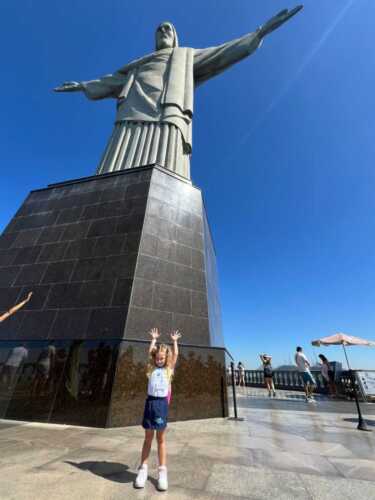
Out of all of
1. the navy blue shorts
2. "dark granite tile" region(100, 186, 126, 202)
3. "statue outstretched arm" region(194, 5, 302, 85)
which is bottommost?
the navy blue shorts

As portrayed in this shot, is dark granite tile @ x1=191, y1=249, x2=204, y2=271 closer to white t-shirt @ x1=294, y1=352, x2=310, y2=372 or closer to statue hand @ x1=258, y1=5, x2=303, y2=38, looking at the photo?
white t-shirt @ x1=294, y1=352, x2=310, y2=372

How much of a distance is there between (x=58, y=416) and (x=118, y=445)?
2.30 metres

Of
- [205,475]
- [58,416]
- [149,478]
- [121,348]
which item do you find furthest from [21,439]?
[205,475]

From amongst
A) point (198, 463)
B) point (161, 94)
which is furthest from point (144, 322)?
point (161, 94)

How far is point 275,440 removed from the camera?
4539 mm

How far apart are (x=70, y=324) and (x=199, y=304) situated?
12.1 feet

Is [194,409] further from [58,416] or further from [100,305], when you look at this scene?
[100,305]

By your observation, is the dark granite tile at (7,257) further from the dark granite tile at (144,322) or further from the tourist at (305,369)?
the tourist at (305,369)

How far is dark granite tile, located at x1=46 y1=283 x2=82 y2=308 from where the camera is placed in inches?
282

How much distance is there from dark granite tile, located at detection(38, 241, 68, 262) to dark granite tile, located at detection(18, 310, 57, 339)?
6.42ft

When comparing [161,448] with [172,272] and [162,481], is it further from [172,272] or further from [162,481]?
[172,272]

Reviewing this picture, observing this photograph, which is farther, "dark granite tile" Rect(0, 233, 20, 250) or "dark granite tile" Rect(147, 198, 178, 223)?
"dark granite tile" Rect(0, 233, 20, 250)

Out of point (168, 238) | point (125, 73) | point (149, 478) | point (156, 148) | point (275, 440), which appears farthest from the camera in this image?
point (125, 73)

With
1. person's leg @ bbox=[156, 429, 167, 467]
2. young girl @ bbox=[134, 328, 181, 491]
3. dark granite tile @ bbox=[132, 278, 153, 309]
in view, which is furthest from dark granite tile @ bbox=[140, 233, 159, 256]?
person's leg @ bbox=[156, 429, 167, 467]
